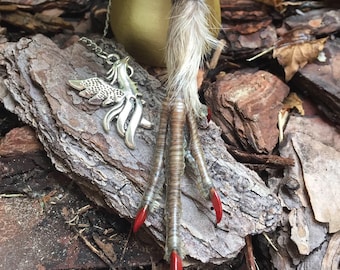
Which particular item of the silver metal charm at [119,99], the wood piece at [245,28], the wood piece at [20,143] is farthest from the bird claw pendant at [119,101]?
the wood piece at [245,28]

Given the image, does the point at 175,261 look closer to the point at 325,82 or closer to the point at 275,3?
the point at 325,82

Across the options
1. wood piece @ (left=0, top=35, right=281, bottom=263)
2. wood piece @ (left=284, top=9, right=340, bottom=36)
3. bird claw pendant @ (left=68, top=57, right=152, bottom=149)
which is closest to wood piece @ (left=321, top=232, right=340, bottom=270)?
wood piece @ (left=0, top=35, right=281, bottom=263)

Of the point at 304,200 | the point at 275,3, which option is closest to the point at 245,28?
the point at 275,3

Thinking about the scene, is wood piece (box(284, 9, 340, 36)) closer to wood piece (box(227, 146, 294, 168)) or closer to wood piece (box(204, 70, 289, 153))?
wood piece (box(204, 70, 289, 153))

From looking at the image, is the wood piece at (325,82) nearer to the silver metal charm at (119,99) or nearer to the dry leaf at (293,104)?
the dry leaf at (293,104)

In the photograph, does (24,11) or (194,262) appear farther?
(24,11)

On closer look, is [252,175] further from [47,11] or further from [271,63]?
[47,11]

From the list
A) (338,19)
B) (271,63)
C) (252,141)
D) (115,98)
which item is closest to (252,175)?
(252,141)
